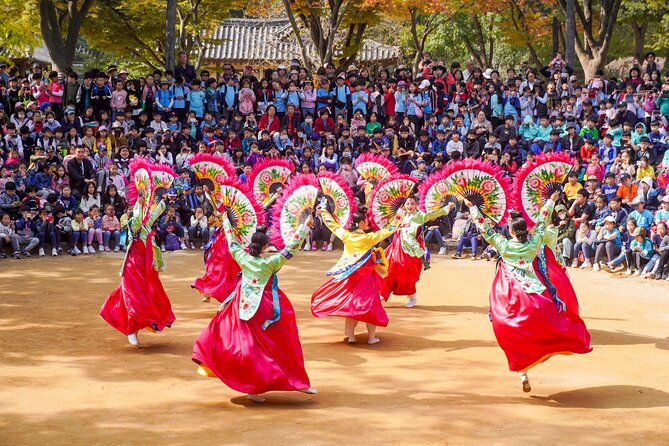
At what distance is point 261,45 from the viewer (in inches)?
1471

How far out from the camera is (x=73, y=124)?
18.4 meters

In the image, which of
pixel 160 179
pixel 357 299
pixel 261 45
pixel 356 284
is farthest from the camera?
pixel 261 45

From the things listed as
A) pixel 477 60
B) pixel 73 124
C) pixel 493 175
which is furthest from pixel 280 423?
pixel 477 60

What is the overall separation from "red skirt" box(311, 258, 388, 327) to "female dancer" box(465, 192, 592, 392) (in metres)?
1.82

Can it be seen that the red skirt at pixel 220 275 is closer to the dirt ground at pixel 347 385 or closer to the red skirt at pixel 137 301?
the dirt ground at pixel 347 385

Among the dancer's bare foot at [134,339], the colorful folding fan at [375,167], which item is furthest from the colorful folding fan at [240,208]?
the colorful folding fan at [375,167]

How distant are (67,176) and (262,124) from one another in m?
4.86

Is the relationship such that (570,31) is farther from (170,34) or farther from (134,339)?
(134,339)

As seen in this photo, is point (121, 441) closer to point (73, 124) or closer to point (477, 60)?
point (73, 124)

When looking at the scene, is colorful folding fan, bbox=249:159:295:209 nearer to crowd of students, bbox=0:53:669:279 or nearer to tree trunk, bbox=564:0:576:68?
crowd of students, bbox=0:53:669:279

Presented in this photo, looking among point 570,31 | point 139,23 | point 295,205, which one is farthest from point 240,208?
point 139,23

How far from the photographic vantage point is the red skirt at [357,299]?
1010cm

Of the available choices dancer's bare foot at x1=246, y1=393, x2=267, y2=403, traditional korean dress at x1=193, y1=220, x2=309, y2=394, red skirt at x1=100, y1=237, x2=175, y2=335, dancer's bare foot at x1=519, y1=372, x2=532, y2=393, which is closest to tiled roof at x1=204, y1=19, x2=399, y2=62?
red skirt at x1=100, y1=237, x2=175, y2=335

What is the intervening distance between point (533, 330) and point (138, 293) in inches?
172
